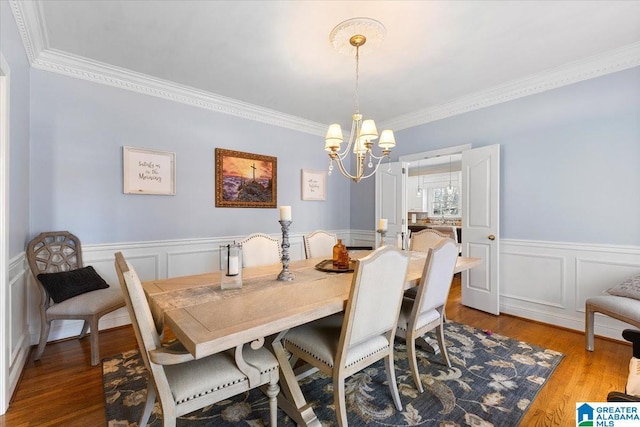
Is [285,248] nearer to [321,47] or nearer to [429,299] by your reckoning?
[429,299]

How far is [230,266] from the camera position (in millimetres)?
1657

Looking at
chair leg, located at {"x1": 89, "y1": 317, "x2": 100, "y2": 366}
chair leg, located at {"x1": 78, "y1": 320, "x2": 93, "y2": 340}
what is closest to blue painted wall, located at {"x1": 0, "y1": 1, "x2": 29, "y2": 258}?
chair leg, located at {"x1": 89, "y1": 317, "x2": 100, "y2": 366}

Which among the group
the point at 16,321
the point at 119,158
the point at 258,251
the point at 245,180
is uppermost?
the point at 119,158

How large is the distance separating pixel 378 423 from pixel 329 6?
2.64 m

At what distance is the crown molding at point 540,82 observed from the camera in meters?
2.57

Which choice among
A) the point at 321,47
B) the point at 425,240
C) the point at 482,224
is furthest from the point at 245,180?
the point at 482,224

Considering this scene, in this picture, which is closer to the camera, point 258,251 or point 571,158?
point 258,251

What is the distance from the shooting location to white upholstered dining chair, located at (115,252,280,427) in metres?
1.14

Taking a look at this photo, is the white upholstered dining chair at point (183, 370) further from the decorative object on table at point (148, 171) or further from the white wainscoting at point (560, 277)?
the white wainscoting at point (560, 277)

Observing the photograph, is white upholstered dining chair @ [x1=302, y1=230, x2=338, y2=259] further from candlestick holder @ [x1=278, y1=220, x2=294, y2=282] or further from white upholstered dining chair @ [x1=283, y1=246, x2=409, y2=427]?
white upholstered dining chair @ [x1=283, y1=246, x2=409, y2=427]

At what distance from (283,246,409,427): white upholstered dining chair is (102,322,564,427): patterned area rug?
0.18 meters

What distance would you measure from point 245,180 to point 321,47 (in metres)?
1.97

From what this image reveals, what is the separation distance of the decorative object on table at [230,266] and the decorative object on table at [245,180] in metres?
Answer: 2.09

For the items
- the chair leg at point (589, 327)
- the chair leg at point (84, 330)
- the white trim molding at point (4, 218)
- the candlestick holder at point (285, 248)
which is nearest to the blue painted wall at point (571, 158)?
the chair leg at point (589, 327)
